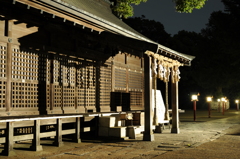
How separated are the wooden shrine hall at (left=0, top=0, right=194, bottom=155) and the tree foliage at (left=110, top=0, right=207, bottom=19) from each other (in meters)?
4.22

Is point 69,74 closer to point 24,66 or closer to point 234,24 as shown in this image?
point 24,66

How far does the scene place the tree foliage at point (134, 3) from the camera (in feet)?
56.4

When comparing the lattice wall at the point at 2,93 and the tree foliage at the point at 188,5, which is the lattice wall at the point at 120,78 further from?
the lattice wall at the point at 2,93

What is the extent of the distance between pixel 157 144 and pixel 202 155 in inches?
87.3

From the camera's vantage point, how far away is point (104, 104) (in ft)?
44.8

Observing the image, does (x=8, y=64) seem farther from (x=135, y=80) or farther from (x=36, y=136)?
(x=135, y=80)

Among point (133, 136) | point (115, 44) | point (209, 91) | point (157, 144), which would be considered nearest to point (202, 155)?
point (157, 144)

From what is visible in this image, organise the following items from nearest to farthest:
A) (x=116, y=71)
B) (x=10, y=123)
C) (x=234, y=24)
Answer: (x=10, y=123)
(x=116, y=71)
(x=234, y=24)

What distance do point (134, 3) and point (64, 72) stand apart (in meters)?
10.2

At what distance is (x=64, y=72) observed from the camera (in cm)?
1135

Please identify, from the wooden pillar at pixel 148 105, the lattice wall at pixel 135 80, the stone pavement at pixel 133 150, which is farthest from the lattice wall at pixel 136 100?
the stone pavement at pixel 133 150

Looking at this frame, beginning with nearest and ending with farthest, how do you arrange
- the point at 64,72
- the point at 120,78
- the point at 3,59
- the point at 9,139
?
the point at 9,139, the point at 3,59, the point at 64,72, the point at 120,78

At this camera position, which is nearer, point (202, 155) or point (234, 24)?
point (202, 155)

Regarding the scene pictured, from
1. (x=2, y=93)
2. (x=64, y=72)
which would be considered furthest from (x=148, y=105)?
(x=2, y=93)
